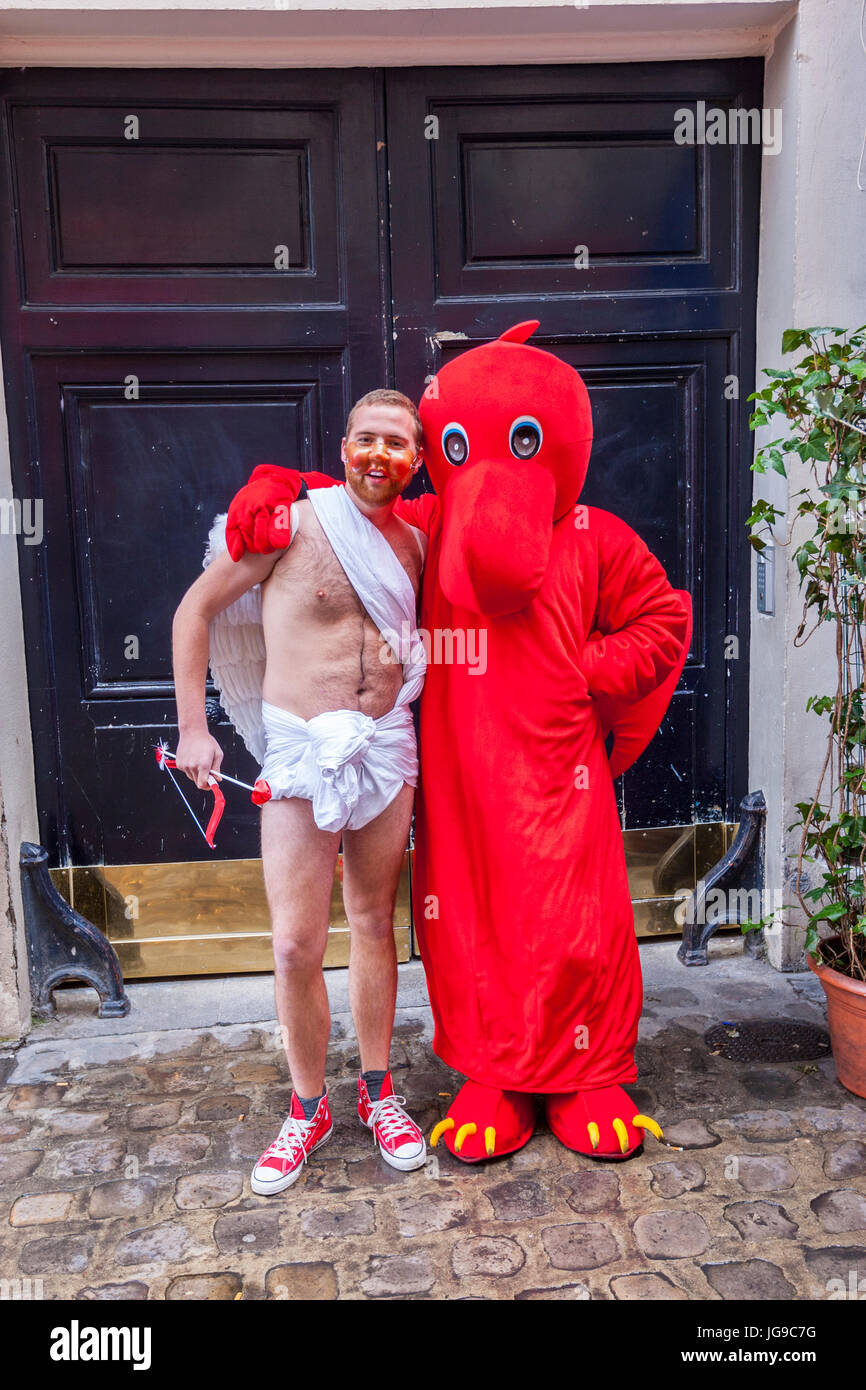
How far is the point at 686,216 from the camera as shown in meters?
3.86

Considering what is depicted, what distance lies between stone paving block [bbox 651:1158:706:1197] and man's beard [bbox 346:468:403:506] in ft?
6.09

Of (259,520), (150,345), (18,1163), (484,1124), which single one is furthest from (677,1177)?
(150,345)

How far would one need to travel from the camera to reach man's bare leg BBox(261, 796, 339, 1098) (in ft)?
9.28

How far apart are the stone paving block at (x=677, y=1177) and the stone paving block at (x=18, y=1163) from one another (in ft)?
5.39

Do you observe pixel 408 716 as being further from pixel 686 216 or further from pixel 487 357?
pixel 686 216

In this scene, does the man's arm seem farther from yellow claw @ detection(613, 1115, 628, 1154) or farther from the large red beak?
yellow claw @ detection(613, 1115, 628, 1154)

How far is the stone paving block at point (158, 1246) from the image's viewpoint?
2572 mm

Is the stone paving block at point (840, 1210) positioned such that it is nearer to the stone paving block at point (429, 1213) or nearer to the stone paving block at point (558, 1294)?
the stone paving block at point (558, 1294)

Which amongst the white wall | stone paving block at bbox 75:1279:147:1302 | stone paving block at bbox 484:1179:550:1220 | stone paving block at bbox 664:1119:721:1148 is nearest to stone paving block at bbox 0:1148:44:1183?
stone paving block at bbox 75:1279:147:1302

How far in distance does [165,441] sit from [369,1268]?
264 centimetres

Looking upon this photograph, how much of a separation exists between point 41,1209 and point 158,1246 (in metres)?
0.38

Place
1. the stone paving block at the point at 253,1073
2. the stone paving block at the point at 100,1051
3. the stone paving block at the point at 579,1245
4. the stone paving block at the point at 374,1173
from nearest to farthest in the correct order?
the stone paving block at the point at 579,1245
the stone paving block at the point at 374,1173
the stone paving block at the point at 253,1073
the stone paving block at the point at 100,1051

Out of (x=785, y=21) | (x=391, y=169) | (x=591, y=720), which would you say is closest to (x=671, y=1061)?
(x=591, y=720)

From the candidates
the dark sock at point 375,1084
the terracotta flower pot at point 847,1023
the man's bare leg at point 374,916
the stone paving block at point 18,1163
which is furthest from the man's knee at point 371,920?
the terracotta flower pot at point 847,1023
